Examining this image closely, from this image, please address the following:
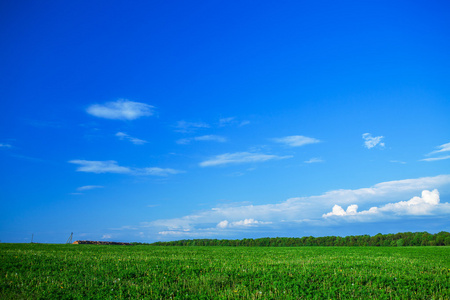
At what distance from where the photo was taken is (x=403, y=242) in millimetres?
93000

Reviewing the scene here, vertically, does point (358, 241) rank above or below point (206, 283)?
below

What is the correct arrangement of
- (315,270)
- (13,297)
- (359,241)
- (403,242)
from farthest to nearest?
1. (359,241)
2. (403,242)
3. (315,270)
4. (13,297)

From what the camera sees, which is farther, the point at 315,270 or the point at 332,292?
the point at 315,270

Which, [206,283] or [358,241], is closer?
[206,283]

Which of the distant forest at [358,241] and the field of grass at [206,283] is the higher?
the field of grass at [206,283]

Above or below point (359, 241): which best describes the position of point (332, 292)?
above

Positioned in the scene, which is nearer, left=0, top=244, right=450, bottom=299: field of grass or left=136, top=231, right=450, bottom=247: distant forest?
→ left=0, top=244, right=450, bottom=299: field of grass

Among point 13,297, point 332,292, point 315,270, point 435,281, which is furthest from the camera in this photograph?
point 315,270

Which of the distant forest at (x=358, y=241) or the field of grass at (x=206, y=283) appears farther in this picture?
the distant forest at (x=358, y=241)

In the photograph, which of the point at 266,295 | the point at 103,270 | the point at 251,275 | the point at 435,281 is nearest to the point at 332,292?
the point at 266,295

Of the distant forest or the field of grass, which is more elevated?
the field of grass

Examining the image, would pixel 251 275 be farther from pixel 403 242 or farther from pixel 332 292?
pixel 403 242

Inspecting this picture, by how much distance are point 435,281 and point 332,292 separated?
6448 millimetres

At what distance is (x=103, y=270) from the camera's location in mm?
16062
